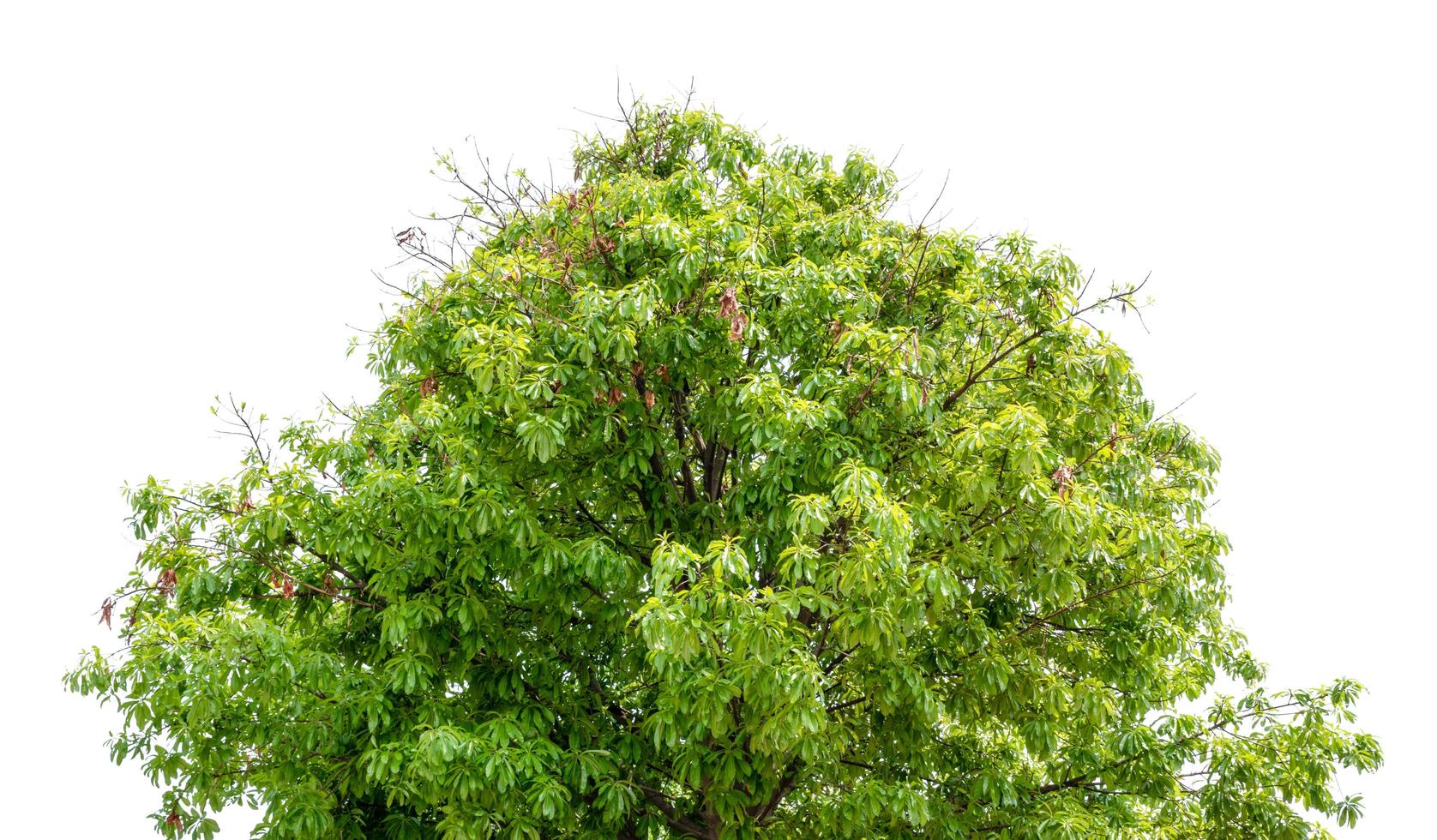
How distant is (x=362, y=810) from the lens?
9.18 m

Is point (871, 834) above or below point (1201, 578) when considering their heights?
below

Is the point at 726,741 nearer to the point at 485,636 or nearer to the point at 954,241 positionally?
the point at 485,636

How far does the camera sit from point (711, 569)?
26.7 ft

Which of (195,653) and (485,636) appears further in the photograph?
(485,636)

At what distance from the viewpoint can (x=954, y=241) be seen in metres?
9.95

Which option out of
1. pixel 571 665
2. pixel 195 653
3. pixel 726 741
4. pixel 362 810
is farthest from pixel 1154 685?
pixel 195 653

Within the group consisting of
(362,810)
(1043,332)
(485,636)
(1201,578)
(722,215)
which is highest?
(722,215)

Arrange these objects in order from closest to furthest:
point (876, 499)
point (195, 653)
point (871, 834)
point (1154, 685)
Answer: point (876, 499)
point (195, 653)
point (871, 834)
point (1154, 685)

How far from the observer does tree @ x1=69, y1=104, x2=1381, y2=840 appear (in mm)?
8320

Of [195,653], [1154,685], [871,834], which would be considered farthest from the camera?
[1154,685]

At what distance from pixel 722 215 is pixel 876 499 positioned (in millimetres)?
2887

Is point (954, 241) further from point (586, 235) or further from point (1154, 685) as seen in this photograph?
point (1154, 685)

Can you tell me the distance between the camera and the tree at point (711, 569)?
27.3ft

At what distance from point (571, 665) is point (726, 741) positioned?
1476 millimetres
